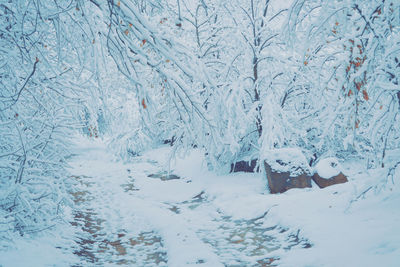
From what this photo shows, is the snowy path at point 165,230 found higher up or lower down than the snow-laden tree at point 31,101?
lower down

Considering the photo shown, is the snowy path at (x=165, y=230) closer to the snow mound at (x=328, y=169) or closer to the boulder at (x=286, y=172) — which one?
the boulder at (x=286, y=172)

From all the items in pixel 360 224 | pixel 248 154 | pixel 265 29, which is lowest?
pixel 360 224

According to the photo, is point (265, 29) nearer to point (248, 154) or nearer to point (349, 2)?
point (248, 154)

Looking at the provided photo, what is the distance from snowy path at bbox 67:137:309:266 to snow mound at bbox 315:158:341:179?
8.69ft

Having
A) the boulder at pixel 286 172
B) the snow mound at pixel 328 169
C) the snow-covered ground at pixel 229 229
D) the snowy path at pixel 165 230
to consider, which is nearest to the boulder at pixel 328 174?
the snow mound at pixel 328 169

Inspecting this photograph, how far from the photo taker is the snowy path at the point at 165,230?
196 inches

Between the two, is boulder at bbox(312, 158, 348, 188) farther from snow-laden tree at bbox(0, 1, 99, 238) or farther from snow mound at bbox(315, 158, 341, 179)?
snow-laden tree at bbox(0, 1, 99, 238)

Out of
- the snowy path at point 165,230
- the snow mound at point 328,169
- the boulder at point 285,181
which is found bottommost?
the snowy path at point 165,230

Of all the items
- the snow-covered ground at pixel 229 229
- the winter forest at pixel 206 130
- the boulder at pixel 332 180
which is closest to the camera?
the winter forest at pixel 206 130

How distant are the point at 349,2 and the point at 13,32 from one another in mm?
3714

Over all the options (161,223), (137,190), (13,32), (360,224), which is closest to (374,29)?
(360,224)

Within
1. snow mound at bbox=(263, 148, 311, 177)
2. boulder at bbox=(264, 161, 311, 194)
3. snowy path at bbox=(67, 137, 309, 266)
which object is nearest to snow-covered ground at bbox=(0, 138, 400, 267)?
snowy path at bbox=(67, 137, 309, 266)

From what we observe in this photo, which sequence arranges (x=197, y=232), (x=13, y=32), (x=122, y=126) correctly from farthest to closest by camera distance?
(x=122, y=126) → (x=197, y=232) → (x=13, y=32)

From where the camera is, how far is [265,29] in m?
10.6
